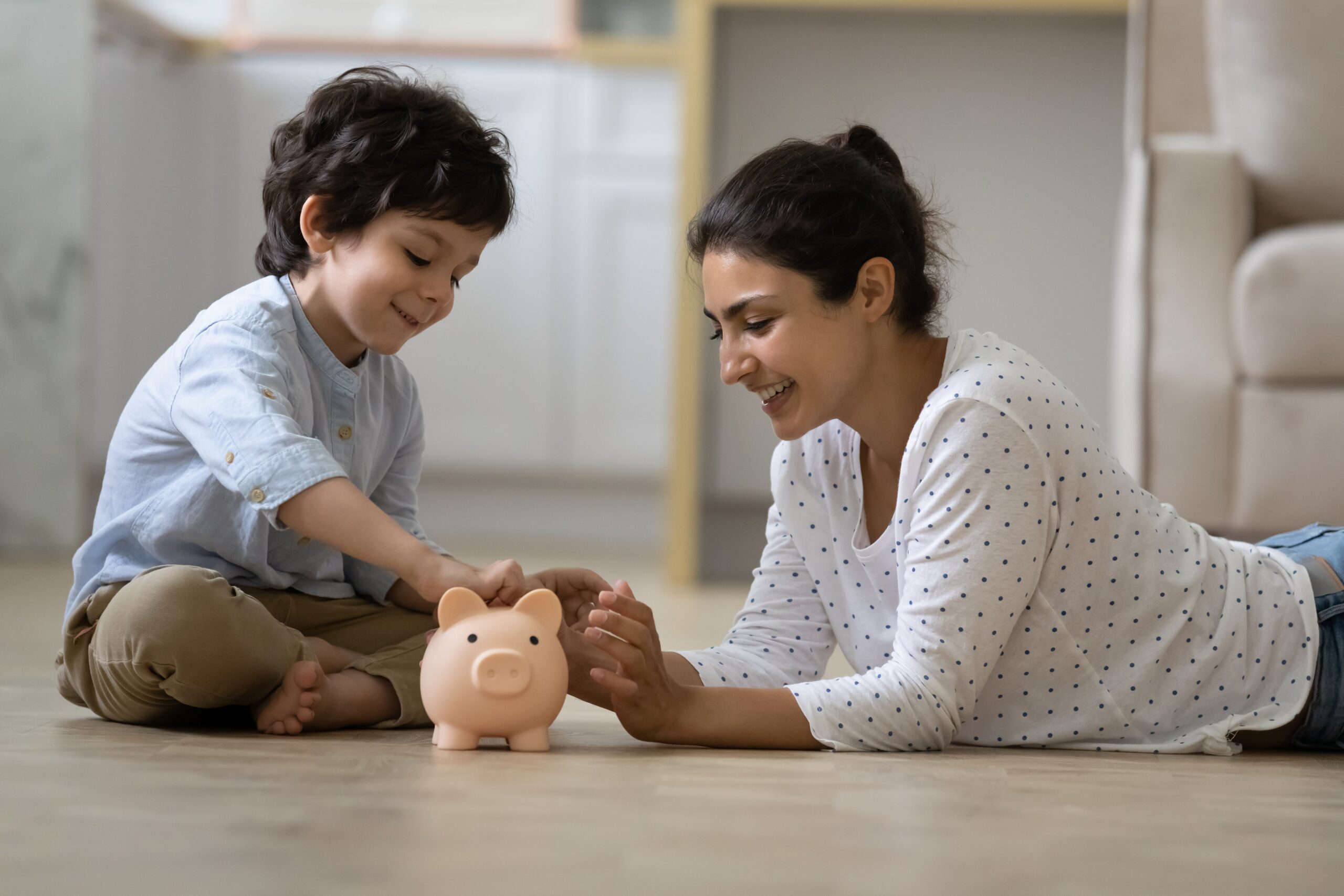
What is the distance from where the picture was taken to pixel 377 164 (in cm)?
107

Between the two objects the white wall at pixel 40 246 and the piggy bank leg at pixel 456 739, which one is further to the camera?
the white wall at pixel 40 246

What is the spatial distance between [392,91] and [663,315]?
1732 millimetres

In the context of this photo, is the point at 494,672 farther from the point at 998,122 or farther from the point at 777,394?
the point at 998,122

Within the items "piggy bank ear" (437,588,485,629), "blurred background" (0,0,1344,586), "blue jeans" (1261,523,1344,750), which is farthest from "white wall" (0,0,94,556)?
"blue jeans" (1261,523,1344,750)

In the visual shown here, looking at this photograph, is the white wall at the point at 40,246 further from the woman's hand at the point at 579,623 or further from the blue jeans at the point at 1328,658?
the blue jeans at the point at 1328,658

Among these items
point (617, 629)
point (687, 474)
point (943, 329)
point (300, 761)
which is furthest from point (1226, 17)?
point (300, 761)

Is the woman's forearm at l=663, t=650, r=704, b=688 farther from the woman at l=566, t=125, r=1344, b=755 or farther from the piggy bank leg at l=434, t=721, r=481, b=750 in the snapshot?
the piggy bank leg at l=434, t=721, r=481, b=750

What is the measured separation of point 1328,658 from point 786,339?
0.47 m

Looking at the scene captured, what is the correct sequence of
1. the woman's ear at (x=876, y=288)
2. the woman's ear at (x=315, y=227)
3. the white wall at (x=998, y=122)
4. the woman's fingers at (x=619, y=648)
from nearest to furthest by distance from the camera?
1. the woman's fingers at (x=619, y=648)
2. the woman's ear at (x=876, y=288)
3. the woman's ear at (x=315, y=227)
4. the white wall at (x=998, y=122)

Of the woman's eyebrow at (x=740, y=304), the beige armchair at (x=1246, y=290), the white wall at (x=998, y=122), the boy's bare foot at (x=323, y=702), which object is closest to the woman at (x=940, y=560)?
the woman's eyebrow at (x=740, y=304)

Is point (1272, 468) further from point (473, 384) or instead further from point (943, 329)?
point (473, 384)

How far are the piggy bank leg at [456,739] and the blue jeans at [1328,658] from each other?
61cm

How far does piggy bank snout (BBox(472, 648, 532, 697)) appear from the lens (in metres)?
0.88

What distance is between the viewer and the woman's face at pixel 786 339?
3.16 ft
